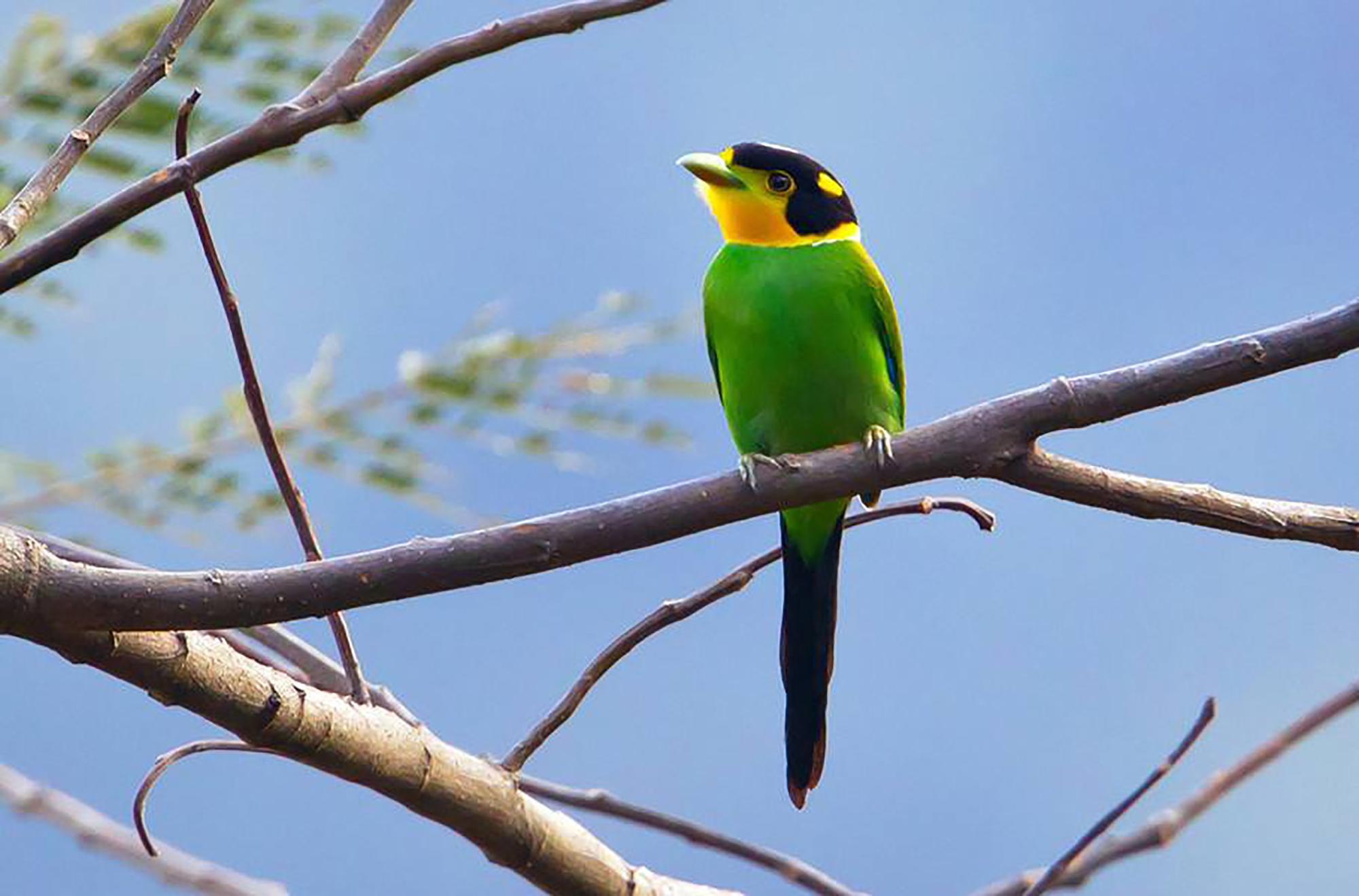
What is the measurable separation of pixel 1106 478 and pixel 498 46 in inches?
25.2

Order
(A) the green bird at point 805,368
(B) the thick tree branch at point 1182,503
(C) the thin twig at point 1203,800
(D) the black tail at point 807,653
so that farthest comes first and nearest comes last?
(A) the green bird at point 805,368 → (D) the black tail at point 807,653 → (B) the thick tree branch at point 1182,503 → (C) the thin twig at point 1203,800

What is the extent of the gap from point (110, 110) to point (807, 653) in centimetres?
123

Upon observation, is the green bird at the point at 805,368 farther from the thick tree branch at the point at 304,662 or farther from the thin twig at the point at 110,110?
the thin twig at the point at 110,110

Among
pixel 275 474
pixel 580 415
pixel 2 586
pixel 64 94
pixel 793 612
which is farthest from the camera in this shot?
pixel 580 415

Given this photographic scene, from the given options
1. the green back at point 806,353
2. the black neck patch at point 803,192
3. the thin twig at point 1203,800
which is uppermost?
the black neck patch at point 803,192

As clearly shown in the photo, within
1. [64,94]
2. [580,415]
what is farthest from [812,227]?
[64,94]

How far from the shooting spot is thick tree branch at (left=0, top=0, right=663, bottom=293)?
141 cm

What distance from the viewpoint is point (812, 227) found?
266 centimetres

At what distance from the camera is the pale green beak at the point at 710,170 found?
2672 millimetres

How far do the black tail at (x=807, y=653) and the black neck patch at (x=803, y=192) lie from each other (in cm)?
52

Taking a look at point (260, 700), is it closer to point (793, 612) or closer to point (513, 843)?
point (513, 843)

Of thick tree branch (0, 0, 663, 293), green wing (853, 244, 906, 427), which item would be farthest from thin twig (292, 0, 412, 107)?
green wing (853, 244, 906, 427)

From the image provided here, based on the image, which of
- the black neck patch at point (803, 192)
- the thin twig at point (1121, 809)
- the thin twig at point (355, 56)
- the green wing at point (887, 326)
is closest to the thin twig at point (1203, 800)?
the thin twig at point (1121, 809)

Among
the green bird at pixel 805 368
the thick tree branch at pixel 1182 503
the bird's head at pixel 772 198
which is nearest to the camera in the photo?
the thick tree branch at pixel 1182 503
